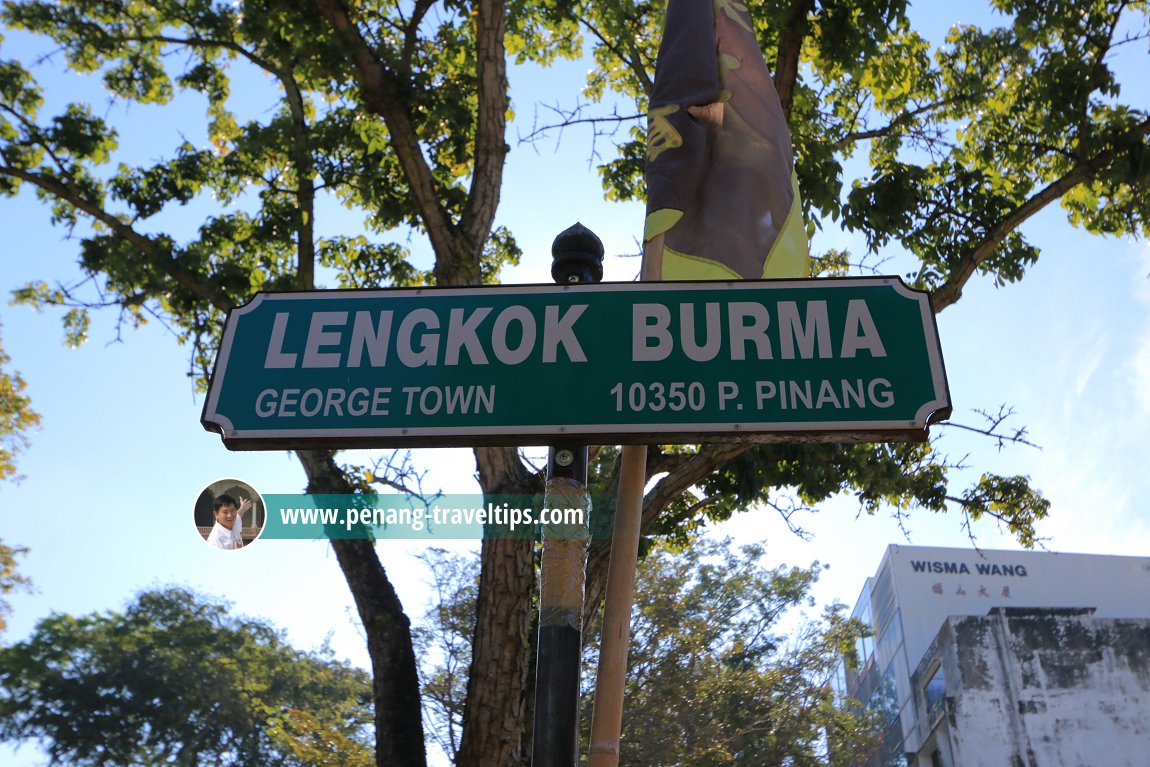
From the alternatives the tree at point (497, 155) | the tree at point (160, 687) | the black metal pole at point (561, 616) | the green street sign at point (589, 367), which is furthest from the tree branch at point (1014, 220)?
the tree at point (160, 687)

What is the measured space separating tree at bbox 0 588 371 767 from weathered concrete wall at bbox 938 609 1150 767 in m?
13.9

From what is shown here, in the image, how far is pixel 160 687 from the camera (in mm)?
21156

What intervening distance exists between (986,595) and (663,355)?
35.6 m

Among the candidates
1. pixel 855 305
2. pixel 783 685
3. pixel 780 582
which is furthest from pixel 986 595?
pixel 855 305

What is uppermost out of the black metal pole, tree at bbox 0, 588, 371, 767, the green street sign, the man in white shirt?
tree at bbox 0, 588, 371, 767

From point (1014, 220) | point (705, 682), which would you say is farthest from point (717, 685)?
point (1014, 220)

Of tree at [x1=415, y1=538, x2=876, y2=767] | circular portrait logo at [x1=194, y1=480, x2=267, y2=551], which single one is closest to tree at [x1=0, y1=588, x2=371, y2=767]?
tree at [x1=415, y1=538, x2=876, y2=767]

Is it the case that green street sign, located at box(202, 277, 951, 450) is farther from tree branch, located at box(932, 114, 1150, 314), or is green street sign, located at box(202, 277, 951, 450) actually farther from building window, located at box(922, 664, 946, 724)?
building window, located at box(922, 664, 946, 724)

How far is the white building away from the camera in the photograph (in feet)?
73.4

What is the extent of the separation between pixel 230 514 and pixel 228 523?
125mm

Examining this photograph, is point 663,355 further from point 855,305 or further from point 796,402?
point 855,305

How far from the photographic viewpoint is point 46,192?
916 cm

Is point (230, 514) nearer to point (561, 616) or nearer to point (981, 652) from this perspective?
point (561, 616)

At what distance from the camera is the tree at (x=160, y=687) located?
67.2 ft
